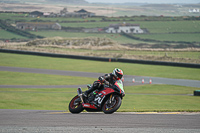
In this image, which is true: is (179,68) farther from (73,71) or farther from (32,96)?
(32,96)

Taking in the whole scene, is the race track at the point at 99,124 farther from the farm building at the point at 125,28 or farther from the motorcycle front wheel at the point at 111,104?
the farm building at the point at 125,28

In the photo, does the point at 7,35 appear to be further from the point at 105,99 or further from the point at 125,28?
the point at 105,99

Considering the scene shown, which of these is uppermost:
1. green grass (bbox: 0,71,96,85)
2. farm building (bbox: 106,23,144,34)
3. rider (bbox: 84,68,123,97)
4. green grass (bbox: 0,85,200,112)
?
rider (bbox: 84,68,123,97)

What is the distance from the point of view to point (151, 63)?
180ft

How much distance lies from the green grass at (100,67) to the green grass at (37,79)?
752 cm

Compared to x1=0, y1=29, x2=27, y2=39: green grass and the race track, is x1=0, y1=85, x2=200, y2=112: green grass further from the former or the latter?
x1=0, y1=29, x2=27, y2=39: green grass

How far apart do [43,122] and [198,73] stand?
37559mm

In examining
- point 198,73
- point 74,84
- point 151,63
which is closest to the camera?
point 74,84

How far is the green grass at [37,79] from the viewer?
35406 millimetres

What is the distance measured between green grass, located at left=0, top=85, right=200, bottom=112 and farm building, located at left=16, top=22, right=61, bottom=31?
8443 cm

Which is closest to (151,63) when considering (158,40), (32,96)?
(32,96)

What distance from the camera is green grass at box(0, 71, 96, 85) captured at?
3541cm

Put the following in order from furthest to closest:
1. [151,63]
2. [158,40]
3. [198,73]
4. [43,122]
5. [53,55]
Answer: [158,40] → [53,55] → [151,63] → [198,73] → [43,122]

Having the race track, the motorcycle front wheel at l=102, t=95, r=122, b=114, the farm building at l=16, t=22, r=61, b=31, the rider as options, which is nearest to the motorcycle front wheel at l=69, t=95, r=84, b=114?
the rider
